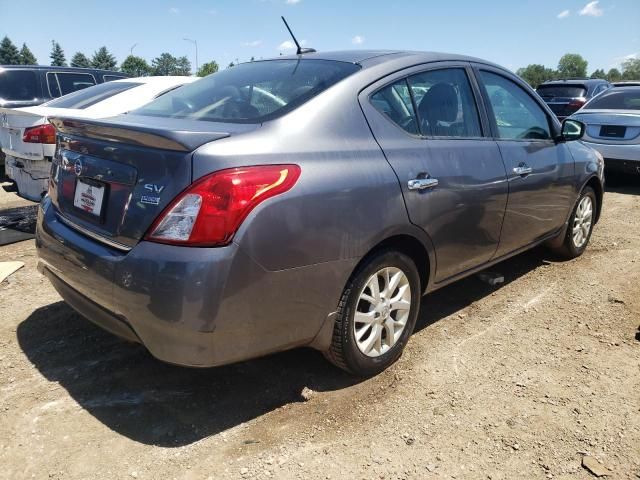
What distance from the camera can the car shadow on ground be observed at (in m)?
2.49

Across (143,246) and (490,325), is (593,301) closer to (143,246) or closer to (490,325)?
(490,325)

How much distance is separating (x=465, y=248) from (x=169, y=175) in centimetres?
186

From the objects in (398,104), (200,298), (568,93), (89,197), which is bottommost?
(200,298)

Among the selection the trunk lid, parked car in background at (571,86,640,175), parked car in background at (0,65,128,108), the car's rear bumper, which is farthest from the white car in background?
parked car in background at (571,86,640,175)

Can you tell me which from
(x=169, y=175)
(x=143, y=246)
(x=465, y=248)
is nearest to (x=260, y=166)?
(x=169, y=175)

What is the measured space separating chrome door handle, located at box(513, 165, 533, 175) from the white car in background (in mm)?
3455

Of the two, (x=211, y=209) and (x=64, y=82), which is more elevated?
(x=64, y=82)

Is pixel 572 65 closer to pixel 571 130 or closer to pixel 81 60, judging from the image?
pixel 81 60

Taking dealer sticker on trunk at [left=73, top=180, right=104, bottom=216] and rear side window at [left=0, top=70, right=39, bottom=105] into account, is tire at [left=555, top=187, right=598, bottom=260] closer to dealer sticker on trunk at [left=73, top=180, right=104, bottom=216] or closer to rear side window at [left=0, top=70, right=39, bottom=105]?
dealer sticker on trunk at [left=73, top=180, right=104, bottom=216]

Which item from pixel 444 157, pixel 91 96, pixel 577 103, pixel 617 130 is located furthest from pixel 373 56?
pixel 577 103

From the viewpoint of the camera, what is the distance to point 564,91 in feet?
38.9

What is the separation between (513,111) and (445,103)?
0.85m

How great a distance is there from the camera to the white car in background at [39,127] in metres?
5.20

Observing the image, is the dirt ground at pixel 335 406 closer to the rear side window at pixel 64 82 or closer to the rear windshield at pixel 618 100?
the rear windshield at pixel 618 100
